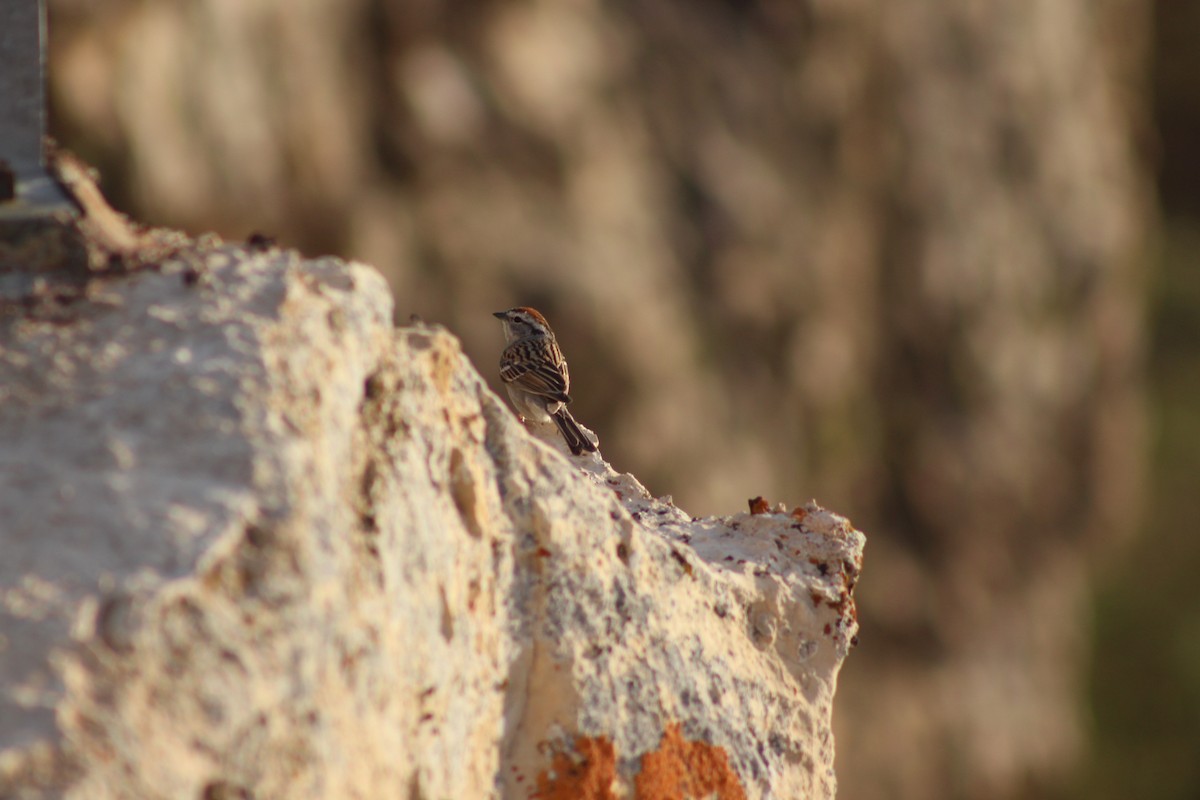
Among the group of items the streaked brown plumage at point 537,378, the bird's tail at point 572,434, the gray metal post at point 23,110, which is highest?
the streaked brown plumage at point 537,378

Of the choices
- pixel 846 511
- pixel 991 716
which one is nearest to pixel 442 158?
pixel 846 511

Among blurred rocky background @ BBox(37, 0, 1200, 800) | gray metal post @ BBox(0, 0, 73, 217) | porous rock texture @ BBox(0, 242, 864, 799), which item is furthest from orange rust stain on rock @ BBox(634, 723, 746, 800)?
blurred rocky background @ BBox(37, 0, 1200, 800)

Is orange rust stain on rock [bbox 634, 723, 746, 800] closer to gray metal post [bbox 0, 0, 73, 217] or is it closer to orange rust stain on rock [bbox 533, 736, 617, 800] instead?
orange rust stain on rock [bbox 533, 736, 617, 800]

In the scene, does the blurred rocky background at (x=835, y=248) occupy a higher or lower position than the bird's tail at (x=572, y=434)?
higher

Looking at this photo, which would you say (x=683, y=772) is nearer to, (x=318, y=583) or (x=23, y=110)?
(x=318, y=583)

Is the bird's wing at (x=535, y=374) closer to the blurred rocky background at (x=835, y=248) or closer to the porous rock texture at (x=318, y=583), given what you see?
the porous rock texture at (x=318, y=583)

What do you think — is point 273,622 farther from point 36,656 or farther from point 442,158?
point 442,158


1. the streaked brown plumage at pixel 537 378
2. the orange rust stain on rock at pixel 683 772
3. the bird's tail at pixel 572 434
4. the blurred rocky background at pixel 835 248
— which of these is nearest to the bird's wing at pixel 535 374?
the streaked brown plumage at pixel 537 378

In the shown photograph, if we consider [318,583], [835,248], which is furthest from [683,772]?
[835,248]
